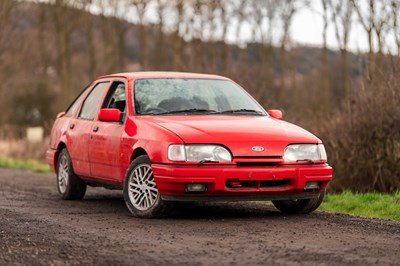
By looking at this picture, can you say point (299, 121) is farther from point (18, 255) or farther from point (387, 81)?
point (18, 255)

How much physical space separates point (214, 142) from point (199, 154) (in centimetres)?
19

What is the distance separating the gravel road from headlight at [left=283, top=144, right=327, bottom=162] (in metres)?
0.63

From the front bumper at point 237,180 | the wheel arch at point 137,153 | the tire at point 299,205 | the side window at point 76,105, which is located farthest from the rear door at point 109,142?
the tire at point 299,205

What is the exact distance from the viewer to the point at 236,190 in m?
8.79

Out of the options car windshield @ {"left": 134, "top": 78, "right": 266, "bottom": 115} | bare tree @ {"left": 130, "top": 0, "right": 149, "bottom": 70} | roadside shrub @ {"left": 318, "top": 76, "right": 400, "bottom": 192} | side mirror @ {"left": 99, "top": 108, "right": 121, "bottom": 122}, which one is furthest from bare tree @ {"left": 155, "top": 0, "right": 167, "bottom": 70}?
side mirror @ {"left": 99, "top": 108, "right": 121, "bottom": 122}

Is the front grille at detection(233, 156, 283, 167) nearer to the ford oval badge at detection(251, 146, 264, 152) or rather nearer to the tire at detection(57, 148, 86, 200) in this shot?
the ford oval badge at detection(251, 146, 264, 152)

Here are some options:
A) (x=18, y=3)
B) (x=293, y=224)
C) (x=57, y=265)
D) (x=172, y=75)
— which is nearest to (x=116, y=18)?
(x=18, y=3)

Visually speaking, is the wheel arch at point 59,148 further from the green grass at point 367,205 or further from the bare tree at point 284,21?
the bare tree at point 284,21

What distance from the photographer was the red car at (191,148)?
345 inches

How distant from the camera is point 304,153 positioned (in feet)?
30.0

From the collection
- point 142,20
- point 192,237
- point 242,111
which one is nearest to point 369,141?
point 242,111

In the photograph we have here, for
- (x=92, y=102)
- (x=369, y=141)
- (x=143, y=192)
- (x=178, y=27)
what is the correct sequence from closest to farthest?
(x=143, y=192), (x=92, y=102), (x=369, y=141), (x=178, y=27)

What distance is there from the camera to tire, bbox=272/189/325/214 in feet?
31.6

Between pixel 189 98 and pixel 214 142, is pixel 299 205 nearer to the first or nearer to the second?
pixel 214 142
